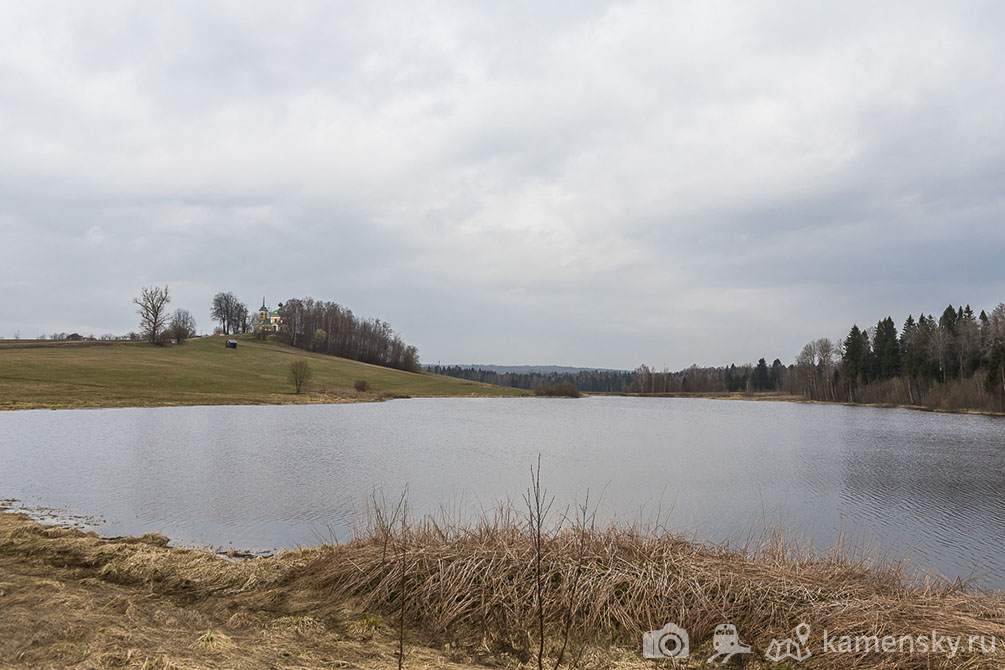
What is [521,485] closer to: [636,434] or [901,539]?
[901,539]

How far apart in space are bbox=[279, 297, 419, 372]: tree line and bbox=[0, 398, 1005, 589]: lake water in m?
88.0

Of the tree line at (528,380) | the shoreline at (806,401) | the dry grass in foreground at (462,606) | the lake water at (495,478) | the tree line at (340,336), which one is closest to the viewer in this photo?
the dry grass in foreground at (462,606)

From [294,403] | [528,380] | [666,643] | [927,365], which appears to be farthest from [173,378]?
[528,380]

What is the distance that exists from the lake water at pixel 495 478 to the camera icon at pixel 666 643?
6413mm

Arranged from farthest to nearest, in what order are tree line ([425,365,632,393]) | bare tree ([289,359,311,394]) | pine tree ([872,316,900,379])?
tree line ([425,365,632,393]) < pine tree ([872,316,900,379]) < bare tree ([289,359,311,394])

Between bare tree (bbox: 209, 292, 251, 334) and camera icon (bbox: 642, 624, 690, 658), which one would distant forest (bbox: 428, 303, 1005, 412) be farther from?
bare tree (bbox: 209, 292, 251, 334)

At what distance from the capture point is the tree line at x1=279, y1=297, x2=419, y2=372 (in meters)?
121

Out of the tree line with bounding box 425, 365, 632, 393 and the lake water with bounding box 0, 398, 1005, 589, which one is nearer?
the lake water with bounding box 0, 398, 1005, 589

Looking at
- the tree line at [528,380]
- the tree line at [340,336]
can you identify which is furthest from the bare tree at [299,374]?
the tree line at [528,380]

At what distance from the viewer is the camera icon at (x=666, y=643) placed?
17.8 feet

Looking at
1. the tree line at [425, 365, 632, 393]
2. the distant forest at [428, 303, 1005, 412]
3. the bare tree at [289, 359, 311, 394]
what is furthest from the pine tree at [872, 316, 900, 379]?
the tree line at [425, 365, 632, 393]

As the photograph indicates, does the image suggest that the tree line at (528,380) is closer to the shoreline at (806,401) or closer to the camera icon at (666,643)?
the shoreline at (806,401)

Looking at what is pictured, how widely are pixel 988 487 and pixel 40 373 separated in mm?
69469

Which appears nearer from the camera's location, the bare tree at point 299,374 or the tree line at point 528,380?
the bare tree at point 299,374
